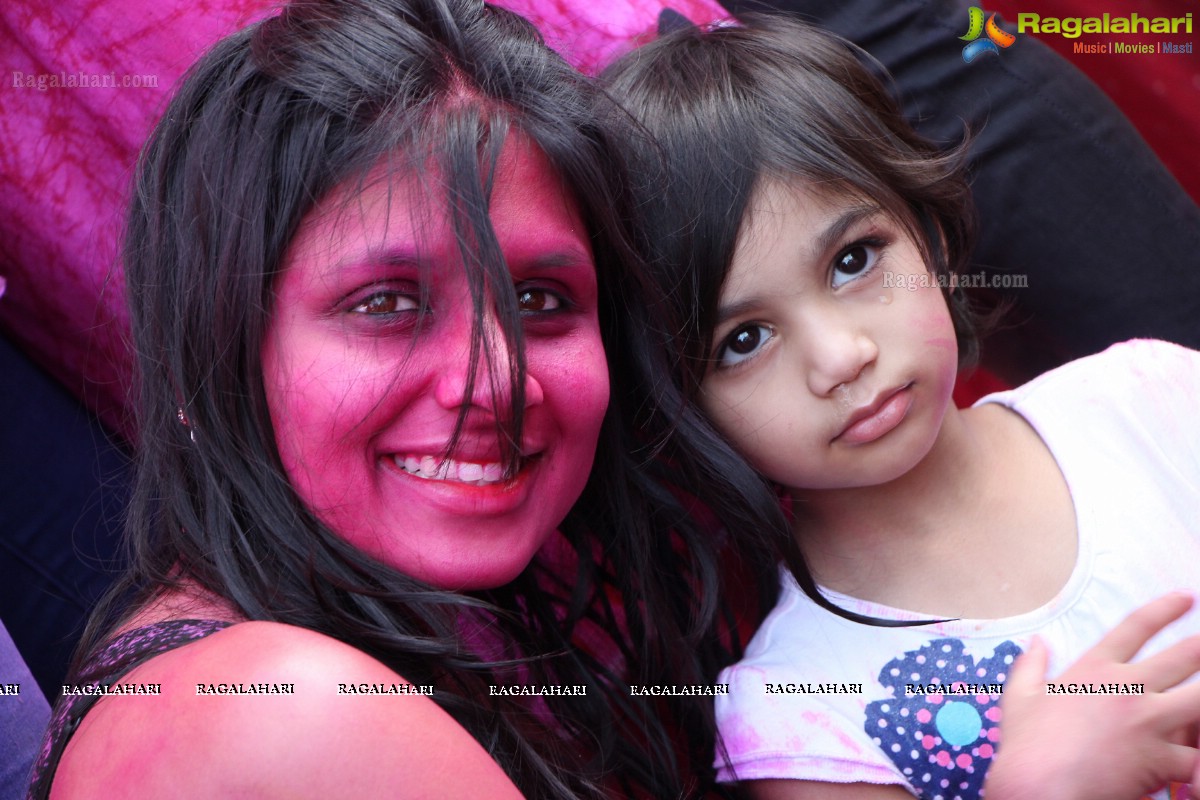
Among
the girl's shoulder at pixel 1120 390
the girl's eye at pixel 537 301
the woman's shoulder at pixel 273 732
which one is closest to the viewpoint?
the woman's shoulder at pixel 273 732

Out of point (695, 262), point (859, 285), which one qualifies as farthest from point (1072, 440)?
point (695, 262)

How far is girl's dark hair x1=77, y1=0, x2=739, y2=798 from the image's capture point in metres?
0.87

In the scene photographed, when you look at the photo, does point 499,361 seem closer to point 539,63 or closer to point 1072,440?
point 539,63

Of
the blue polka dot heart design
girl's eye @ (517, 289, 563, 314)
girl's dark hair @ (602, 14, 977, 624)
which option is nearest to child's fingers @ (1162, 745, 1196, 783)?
the blue polka dot heart design

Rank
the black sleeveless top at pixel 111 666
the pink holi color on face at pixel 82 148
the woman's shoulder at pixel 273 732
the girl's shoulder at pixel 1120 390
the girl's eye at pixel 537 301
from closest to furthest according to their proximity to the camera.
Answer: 1. the woman's shoulder at pixel 273 732
2. the black sleeveless top at pixel 111 666
3. the girl's eye at pixel 537 301
4. the girl's shoulder at pixel 1120 390
5. the pink holi color on face at pixel 82 148

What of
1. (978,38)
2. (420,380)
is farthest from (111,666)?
(978,38)

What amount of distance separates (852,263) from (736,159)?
0.15m

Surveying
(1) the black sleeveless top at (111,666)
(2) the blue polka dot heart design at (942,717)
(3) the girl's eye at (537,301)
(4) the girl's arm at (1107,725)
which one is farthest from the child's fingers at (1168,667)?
(1) the black sleeveless top at (111,666)

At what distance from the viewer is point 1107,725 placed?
866mm

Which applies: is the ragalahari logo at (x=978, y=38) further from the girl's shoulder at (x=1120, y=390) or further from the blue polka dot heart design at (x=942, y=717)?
the blue polka dot heart design at (x=942, y=717)

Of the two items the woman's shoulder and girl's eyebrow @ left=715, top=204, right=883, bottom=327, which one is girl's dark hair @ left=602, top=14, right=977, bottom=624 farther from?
the woman's shoulder

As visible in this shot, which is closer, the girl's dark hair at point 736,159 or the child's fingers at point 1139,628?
the child's fingers at point 1139,628

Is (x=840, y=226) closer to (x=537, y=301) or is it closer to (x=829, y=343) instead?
(x=829, y=343)

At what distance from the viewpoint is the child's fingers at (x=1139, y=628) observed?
90cm
